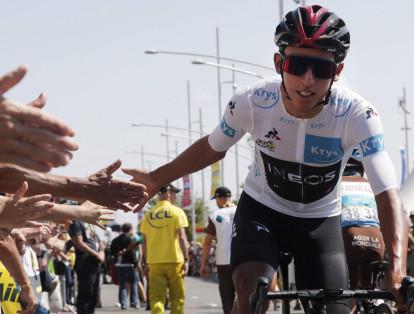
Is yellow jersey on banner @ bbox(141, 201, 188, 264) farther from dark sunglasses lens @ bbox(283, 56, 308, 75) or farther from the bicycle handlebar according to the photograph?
the bicycle handlebar

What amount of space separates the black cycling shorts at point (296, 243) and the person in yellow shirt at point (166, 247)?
10.2 metres

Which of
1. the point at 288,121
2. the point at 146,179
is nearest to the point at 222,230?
the point at 146,179

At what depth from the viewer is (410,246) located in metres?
20.8

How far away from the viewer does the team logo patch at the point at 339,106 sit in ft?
23.6

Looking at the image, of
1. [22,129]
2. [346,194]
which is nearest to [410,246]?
[346,194]

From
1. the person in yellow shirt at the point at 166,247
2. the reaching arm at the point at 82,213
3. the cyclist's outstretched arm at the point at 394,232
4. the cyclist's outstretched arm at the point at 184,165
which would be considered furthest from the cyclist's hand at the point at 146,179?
the person in yellow shirt at the point at 166,247

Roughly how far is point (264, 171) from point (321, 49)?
88 centimetres

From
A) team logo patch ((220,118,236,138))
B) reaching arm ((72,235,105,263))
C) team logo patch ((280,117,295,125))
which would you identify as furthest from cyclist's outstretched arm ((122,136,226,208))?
reaching arm ((72,235,105,263))

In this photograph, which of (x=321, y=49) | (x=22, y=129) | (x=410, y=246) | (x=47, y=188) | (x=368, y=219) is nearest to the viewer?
(x=22, y=129)

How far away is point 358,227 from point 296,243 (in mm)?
3211

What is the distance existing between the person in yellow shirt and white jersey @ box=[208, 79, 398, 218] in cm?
1020

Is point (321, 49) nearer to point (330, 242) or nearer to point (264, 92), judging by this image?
point (264, 92)

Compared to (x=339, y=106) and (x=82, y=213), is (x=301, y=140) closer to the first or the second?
(x=339, y=106)

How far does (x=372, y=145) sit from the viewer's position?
698cm
